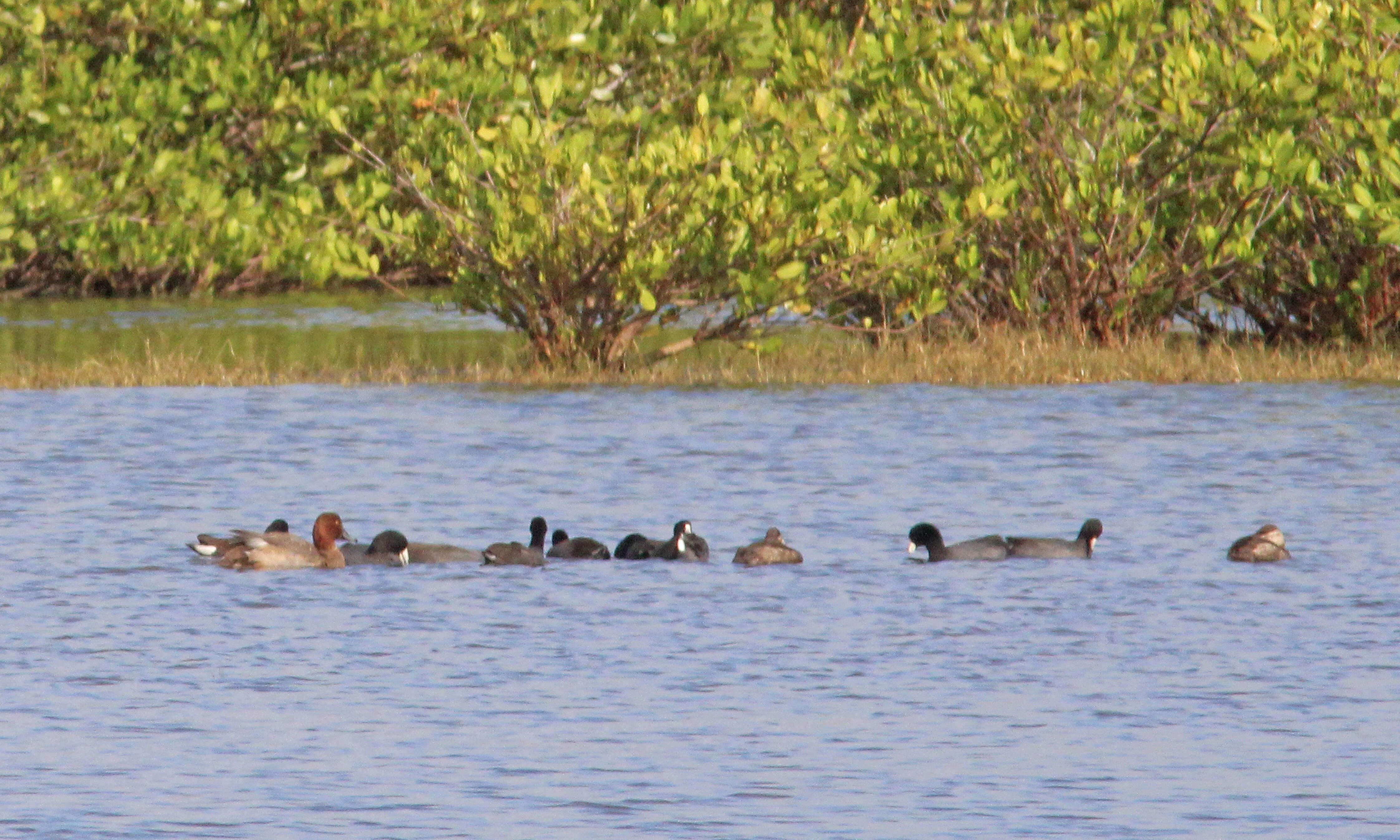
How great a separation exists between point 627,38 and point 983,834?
73.4ft

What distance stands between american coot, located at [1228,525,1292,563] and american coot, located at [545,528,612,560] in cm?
346

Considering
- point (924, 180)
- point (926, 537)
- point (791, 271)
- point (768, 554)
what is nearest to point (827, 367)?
point (791, 271)

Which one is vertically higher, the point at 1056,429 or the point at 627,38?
the point at 627,38

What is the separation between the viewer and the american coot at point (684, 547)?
14484 millimetres

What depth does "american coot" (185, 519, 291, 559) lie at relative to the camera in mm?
14312

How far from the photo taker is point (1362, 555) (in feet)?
48.3

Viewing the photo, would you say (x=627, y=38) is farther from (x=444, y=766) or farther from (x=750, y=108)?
(x=444, y=766)

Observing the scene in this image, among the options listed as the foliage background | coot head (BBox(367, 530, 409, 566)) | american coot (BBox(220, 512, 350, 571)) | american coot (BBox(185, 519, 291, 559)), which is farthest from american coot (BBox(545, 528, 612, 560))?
the foliage background

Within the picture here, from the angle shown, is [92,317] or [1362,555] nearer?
[1362,555]

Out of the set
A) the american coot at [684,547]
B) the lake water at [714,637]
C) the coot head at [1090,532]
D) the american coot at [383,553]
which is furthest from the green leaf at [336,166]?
the coot head at [1090,532]

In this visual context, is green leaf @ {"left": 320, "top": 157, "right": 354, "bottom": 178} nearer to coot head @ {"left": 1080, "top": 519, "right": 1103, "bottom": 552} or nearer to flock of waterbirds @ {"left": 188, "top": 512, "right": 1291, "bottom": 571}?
flock of waterbirds @ {"left": 188, "top": 512, "right": 1291, "bottom": 571}

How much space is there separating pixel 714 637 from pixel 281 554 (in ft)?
10.3

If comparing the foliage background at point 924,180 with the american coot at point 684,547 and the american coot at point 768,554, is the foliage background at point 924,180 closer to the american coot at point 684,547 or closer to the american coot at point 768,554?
the american coot at point 684,547

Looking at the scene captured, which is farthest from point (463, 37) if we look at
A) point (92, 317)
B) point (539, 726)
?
point (539, 726)
